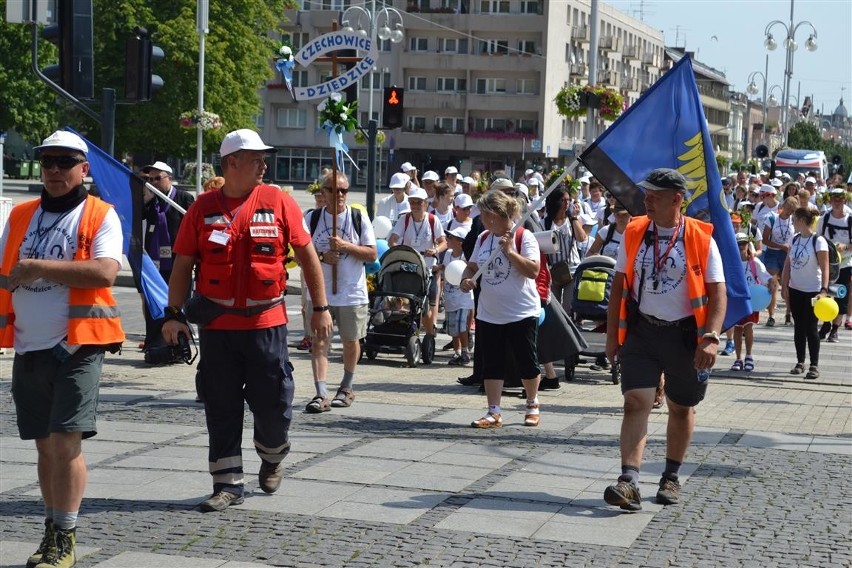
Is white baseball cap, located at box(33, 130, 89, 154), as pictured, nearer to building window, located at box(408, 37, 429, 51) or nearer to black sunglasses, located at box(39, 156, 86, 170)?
black sunglasses, located at box(39, 156, 86, 170)

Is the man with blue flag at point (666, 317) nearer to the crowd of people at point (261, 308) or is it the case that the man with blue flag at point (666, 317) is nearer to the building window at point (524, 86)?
the crowd of people at point (261, 308)

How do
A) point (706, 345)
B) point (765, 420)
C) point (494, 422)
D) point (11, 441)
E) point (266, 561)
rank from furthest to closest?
point (765, 420), point (494, 422), point (11, 441), point (706, 345), point (266, 561)

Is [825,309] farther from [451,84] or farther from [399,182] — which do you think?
[451,84]

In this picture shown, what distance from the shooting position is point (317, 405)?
10531 mm

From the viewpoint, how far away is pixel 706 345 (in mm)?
7207

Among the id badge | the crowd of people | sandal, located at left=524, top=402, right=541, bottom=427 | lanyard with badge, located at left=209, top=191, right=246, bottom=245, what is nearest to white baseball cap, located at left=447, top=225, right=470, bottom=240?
the crowd of people

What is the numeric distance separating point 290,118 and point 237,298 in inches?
3573

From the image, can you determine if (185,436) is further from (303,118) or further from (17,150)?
(303,118)

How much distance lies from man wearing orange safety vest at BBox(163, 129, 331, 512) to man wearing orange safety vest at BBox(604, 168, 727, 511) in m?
1.74

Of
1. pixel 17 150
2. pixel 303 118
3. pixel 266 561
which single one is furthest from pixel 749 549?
pixel 303 118

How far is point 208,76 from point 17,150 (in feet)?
105

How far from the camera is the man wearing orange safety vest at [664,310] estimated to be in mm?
7336

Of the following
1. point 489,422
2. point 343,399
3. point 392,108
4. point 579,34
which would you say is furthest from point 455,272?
point 579,34

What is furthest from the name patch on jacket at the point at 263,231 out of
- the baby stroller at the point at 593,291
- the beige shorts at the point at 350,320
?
the baby stroller at the point at 593,291
